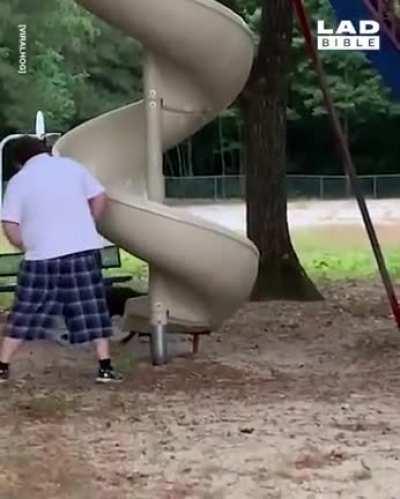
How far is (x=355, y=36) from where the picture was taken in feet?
60.2

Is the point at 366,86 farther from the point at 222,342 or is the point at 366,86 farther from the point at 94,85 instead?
the point at 222,342

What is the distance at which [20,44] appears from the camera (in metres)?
41.6

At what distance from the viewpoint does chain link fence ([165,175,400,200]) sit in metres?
46.9

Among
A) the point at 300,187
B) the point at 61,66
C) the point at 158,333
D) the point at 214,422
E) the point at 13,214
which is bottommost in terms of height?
the point at 300,187

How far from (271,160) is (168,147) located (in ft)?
14.3

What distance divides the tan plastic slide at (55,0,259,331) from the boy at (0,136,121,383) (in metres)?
0.70

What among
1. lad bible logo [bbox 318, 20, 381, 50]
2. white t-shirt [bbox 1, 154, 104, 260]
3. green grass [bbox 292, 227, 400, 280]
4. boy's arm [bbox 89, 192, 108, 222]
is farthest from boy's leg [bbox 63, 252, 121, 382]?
green grass [bbox 292, 227, 400, 280]

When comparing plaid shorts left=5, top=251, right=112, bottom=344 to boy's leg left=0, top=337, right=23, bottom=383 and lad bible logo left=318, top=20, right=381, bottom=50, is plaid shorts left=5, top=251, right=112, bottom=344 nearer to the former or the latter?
boy's leg left=0, top=337, right=23, bottom=383

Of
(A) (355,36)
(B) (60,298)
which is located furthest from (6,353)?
(A) (355,36)

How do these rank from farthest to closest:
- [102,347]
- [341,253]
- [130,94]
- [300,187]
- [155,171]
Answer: [130,94] < [300,187] < [341,253] < [155,171] < [102,347]

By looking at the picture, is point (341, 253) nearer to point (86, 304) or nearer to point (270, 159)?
point (270, 159)

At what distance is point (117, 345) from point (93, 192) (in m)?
2.11

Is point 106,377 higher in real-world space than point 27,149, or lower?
lower

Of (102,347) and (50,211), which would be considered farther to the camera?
(102,347)
